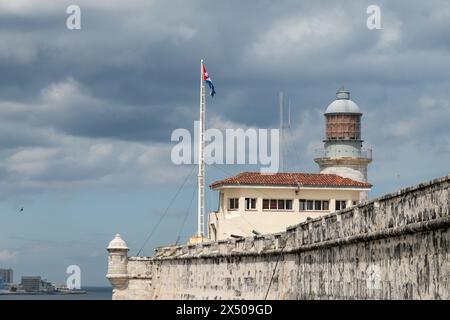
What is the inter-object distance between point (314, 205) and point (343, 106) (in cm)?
2077

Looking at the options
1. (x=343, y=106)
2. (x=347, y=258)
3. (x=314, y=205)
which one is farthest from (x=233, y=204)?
(x=347, y=258)

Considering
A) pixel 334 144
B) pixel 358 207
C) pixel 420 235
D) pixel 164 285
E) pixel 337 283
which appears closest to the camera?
pixel 420 235

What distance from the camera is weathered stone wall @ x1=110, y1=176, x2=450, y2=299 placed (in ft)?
94.3

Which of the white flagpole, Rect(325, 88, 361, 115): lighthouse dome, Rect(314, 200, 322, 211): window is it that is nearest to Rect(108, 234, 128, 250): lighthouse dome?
the white flagpole

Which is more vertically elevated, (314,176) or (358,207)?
(314,176)

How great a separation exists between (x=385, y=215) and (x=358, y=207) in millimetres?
3118

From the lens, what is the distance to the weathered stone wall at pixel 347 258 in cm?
Result: 2875

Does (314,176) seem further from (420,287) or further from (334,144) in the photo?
(420,287)

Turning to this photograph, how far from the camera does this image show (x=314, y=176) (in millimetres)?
77562

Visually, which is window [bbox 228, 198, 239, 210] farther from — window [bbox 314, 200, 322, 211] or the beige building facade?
window [bbox 314, 200, 322, 211]
